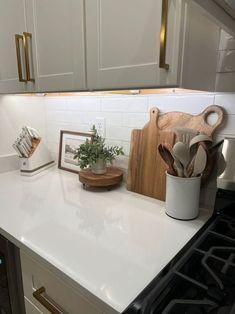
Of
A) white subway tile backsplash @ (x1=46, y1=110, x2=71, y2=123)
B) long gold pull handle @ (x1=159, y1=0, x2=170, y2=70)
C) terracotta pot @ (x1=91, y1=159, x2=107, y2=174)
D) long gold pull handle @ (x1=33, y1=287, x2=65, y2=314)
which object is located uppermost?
long gold pull handle @ (x1=159, y1=0, x2=170, y2=70)

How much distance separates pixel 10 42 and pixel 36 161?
702mm

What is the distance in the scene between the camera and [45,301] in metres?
0.73

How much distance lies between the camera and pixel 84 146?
1219mm

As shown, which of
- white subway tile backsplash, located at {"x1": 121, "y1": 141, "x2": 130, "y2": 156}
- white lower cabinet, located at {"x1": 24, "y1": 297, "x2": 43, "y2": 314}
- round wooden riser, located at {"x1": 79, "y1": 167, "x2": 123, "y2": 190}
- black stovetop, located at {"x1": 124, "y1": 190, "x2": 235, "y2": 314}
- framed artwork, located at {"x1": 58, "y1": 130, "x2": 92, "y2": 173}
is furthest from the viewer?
framed artwork, located at {"x1": 58, "y1": 130, "x2": 92, "y2": 173}

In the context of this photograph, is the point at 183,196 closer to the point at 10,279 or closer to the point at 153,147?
the point at 153,147

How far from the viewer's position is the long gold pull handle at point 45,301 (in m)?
0.71

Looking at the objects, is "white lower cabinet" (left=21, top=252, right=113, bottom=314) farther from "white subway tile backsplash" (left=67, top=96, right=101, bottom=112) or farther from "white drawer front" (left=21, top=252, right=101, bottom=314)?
"white subway tile backsplash" (left=67, top=96, right=101, bottom=112)

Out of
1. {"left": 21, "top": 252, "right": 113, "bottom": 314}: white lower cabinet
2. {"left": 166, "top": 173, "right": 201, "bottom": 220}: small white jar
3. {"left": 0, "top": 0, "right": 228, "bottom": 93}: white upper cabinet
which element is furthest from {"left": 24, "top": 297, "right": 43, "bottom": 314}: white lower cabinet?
{"left": 0, "top": 0, "right": 228, "bottom": 93}: white upper cabinet

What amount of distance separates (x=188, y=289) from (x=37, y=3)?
1.23 metres

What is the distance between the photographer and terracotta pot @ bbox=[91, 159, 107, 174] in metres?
1.23

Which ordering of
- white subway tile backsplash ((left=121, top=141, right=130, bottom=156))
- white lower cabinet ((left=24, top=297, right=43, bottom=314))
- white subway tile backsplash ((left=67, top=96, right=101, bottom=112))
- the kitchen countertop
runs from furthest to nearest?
white subway tile backsplash ((left=67, top=96, right=101, bottom=112)), white subway tile backsplash ((left=121, top=141, right=130, bottom=156)), white lower cabinet ((left=24, top=297, right=43, bottom=314)), the kitchen countertop

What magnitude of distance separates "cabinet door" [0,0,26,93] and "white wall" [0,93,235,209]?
0.27m

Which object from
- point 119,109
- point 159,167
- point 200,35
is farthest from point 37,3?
point 159,167

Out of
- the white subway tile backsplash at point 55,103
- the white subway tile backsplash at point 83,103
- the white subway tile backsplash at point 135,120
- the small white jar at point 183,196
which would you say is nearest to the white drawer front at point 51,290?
the small white jar at point 183,196
